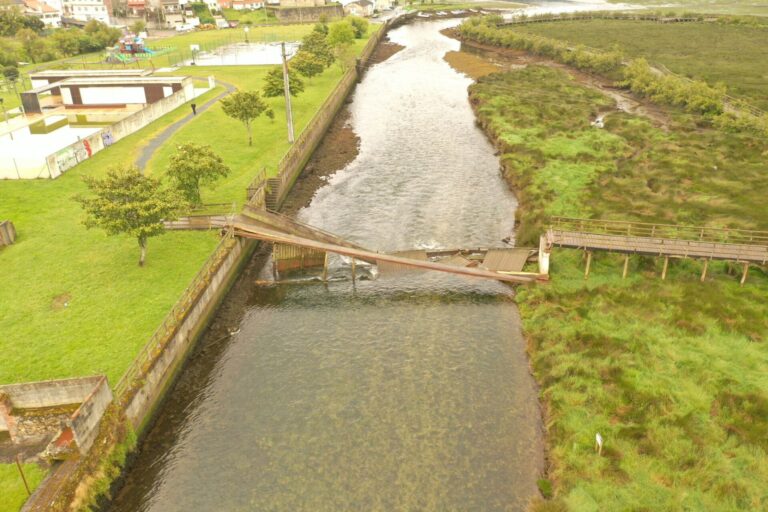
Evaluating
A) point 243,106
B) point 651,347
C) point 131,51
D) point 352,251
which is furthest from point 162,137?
point 131,51

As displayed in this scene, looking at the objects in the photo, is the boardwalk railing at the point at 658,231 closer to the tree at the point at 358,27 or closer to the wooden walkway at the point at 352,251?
the wooden walkway at the point at 352,251

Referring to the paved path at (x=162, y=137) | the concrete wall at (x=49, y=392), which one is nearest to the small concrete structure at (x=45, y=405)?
the concrete wall at (x=49, y=392)

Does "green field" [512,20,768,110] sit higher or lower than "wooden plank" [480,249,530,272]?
higher

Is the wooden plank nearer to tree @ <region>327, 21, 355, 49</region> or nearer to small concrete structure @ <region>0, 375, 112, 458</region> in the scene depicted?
small concrete structure @ <region>0, 375, 112, 458</region>

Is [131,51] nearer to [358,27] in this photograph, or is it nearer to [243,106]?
[358,27]

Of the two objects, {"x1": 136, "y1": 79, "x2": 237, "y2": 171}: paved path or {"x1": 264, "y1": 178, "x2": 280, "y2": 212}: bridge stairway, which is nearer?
{"x1": 264, "y1": 178, "x2": 280, "y2": 212}: bridge stairway

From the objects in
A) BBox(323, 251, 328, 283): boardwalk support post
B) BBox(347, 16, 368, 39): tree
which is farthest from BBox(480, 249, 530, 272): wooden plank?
BBox(347, 16, 368, 39): tree

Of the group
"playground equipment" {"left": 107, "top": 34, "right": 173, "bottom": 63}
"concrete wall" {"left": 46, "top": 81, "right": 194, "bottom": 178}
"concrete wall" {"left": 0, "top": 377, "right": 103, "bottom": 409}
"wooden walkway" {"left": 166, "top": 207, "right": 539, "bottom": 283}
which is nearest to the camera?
"concrete wall" {"left": 0, "top": 377, "right": 103, "bottom": 409}
